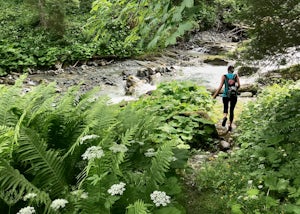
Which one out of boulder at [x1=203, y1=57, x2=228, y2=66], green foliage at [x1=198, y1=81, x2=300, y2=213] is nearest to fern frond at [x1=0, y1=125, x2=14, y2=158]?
green foliage at [x1=198, y1=81, x2=300, y2=213]

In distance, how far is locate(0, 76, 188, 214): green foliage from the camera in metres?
2.92

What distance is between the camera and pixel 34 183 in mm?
3230

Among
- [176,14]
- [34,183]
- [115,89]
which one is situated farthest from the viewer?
[115,89]

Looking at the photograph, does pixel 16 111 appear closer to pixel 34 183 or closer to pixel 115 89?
pixel 34 183

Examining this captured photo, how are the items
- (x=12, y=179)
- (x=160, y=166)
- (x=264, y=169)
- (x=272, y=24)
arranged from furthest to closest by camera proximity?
(x=272, y=24) → (x=264, y=169) → (x=160, y=166) → (x=12, y=179)

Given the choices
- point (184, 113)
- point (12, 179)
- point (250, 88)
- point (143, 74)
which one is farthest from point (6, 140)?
point (143, 74)

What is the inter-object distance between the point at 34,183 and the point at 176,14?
7.16ft

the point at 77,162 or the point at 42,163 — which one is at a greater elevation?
the point at 42,163

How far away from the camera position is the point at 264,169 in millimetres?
4629

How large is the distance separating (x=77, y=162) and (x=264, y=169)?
2621mm

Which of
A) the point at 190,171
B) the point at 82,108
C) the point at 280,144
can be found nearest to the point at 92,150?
the point at 82,108

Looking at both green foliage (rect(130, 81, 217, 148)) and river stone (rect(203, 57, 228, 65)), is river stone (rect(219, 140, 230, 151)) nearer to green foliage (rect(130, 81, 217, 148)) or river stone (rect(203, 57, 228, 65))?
green foliage (rect(130, 81, 217, 148))

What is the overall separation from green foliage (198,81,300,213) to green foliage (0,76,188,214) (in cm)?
82

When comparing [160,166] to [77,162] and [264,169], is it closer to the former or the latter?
[77,162]
